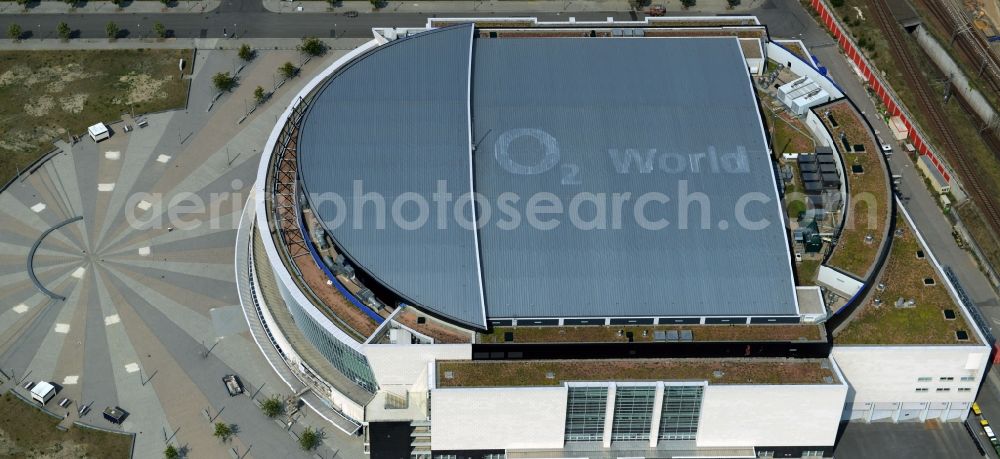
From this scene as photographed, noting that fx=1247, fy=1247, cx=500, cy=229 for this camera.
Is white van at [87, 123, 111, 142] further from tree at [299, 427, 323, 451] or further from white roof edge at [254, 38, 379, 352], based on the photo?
tree at [299, 427, 323, 451]

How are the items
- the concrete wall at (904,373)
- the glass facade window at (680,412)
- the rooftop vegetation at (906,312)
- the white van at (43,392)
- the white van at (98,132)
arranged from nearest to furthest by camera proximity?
the glass facade window at (680,412)
the concrete wall at (904,373)
the rooftop vegetation at (906,312)
the white van at (43,392)
the white van at (98,132)

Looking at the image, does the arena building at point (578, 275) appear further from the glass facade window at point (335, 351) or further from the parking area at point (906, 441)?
the parking area at point (906, 441)

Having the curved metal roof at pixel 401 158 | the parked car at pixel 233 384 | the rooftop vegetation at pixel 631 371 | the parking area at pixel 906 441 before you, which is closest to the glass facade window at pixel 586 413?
the rooftop vegetation at pixel 631 371

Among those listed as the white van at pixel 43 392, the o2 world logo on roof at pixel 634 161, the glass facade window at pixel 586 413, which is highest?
the o2 world logo on roof at pixel 634 161

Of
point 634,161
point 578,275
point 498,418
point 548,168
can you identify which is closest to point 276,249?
point 548,168

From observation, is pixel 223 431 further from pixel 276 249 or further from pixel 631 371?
pixel 631 371

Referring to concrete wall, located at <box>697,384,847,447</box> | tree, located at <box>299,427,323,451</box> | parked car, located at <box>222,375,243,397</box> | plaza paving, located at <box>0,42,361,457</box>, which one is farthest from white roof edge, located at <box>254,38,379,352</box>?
concrete wall, located at <box>697,384,847,447</box>

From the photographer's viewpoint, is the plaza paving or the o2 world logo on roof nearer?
the plaza paving
